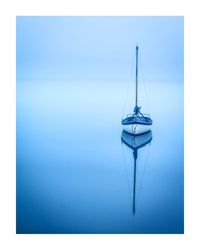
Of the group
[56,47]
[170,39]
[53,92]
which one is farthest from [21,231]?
[170,39]

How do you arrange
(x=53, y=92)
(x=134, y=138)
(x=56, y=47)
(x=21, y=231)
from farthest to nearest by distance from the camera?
1. (x=134, y=138)
2. (x=53, y=92)
3. (x=56, y=47)
4. (x=21, y=231)

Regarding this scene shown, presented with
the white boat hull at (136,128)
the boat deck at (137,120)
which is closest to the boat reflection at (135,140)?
the white boat hull at (136,128)

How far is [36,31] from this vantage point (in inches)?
114

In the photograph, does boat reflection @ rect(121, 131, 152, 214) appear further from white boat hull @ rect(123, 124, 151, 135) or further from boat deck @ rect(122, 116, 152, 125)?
boat deck @ rect(122, 116, 152, 125)

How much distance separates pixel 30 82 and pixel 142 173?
1.40m

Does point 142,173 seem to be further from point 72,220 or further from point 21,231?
point 21,231

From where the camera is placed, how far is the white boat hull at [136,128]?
12.2ft

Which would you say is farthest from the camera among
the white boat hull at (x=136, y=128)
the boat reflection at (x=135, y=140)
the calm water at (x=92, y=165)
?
the white boat hull at (x=136, y=128)

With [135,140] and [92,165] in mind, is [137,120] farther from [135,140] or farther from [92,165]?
[92,165]

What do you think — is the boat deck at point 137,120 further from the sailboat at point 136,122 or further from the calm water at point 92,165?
the calm water at point 92,165

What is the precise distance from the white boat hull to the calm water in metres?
0.11

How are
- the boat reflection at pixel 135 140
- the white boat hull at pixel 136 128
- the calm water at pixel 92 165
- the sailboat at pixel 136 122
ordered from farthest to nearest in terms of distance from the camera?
the white boat hull at pixel 136 128 → the boat reflection at pixel 135 140 → the sailboat at pixel 136 122 → the calm water at pixel 92 165

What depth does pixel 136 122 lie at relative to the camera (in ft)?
12.0

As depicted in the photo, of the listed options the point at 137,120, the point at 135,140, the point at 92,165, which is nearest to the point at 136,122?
the point at 137,120
